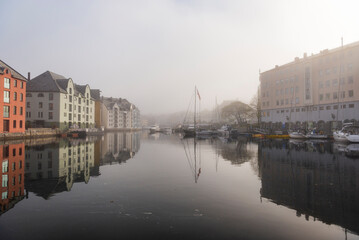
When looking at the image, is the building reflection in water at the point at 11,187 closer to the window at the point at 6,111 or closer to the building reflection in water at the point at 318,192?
the building reflection in water at the point at 318,192

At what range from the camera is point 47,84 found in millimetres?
72938

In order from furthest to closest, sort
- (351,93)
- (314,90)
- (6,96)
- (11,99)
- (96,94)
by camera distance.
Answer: (96,94)
(314,90)
(351,93)
(11,99)
(6,96)

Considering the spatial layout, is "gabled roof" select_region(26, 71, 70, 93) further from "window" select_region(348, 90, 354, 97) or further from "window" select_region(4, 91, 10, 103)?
"window" select_region(348, 90, 354, 97)

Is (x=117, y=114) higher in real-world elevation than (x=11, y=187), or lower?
higher

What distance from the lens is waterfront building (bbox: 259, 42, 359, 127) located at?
60000 mm

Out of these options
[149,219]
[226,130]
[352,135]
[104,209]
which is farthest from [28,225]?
[226,130]

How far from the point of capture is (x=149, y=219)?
7.47 m

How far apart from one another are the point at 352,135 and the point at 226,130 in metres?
42.4

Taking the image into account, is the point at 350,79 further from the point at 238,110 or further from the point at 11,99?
the point at 11,99

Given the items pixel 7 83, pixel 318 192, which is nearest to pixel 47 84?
pixel 7 83

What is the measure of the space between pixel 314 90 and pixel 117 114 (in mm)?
109629

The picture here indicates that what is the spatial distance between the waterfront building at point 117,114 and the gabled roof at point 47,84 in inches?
1770

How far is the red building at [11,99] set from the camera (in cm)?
4738

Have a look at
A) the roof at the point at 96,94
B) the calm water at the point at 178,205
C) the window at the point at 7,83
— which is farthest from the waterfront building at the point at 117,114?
the calm water at the point at 178,205
